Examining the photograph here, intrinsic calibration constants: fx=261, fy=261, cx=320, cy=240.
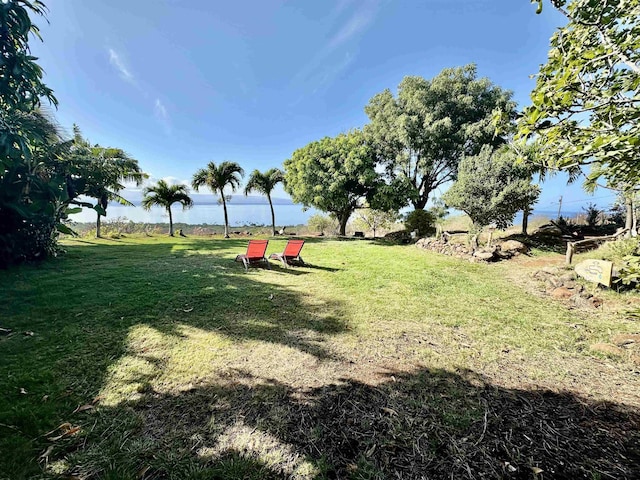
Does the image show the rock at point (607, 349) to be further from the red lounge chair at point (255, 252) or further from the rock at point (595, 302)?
the red lounge chair at point (255, 252)

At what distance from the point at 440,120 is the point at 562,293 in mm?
11334

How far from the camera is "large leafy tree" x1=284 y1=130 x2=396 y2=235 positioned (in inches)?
629

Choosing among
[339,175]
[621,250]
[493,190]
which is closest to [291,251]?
[339,175]

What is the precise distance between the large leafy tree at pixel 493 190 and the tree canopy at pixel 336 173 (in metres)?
5.52

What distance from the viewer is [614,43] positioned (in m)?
2.24

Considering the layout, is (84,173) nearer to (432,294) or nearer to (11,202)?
(11,202)

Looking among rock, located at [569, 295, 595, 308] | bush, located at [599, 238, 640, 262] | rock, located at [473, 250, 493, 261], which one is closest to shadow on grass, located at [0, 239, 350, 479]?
rock, located at [569, 295, 595, 308]

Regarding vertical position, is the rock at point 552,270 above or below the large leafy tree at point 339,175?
below

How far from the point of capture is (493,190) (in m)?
11.4

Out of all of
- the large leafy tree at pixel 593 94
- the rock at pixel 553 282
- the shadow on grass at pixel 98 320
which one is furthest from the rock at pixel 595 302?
the shadow on grass at pixel 98 320

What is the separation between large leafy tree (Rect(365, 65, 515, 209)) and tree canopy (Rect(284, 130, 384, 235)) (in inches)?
67.6

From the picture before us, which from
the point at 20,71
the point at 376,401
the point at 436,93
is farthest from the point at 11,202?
the point at 436,93

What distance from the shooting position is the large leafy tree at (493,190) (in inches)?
435

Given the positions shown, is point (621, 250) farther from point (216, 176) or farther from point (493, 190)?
point (216, 176)
